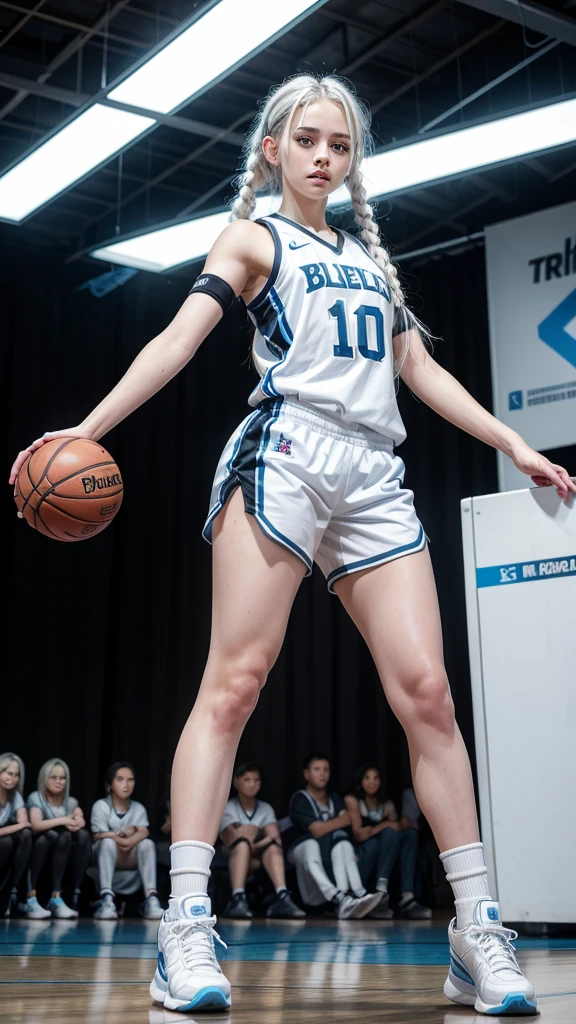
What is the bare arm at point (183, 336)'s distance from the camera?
160 cm

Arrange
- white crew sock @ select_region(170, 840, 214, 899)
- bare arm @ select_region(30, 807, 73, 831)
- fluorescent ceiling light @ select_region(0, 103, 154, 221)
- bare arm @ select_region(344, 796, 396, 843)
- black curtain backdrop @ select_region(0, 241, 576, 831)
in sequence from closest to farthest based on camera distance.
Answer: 1. white crew sock @ select_region(170, 840, 214, 899)
2. fluorescent ceiling light @ select_region(0, 103, 154, 221)
3. bare arm @ select_region(30, 807, 73, 831)
4. bare arm @ select_region(344, 796, 396, 843)
5. black curtain backdrop @ select_region(0, 241, 576, 831)

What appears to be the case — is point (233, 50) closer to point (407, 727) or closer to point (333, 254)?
point (333, 254)

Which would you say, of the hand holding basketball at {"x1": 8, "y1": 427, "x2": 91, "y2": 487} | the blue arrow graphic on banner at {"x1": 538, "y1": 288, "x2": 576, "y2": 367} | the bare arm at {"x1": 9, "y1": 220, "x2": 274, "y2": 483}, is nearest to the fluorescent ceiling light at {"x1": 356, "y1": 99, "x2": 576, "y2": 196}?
the blue arrow graphic on banner at {"x1": 538, "y1": 288, "x2": 576, "y2": 367}

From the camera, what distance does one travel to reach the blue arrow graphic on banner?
5.34m

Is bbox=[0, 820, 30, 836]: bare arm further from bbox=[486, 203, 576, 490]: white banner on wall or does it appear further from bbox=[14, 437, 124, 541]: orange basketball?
bbox=[14, 437, 124, 541]: orange basketball

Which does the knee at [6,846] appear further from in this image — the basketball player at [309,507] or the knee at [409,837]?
the basketball player at [309,507]

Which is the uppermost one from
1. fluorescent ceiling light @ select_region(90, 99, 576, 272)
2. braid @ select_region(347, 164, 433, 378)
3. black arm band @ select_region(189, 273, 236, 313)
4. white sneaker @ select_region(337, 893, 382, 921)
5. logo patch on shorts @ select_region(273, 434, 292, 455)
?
fluorescent ceiling light @ select_region(90, 99, 576, 272)

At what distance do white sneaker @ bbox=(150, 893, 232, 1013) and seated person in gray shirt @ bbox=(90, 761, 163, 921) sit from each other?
4.71m

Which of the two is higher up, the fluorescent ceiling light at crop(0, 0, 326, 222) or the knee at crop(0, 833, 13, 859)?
the fluorescent ceiling light at crop(0, 0, 326, 222)

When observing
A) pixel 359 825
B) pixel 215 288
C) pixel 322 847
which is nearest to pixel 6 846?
pixel 322 847

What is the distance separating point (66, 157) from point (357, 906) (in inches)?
169

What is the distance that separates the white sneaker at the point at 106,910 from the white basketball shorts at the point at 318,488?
458cm

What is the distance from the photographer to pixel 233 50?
4.65 metres

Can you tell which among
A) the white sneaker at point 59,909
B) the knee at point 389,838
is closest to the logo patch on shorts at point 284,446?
the white sneaker at point 59,909
